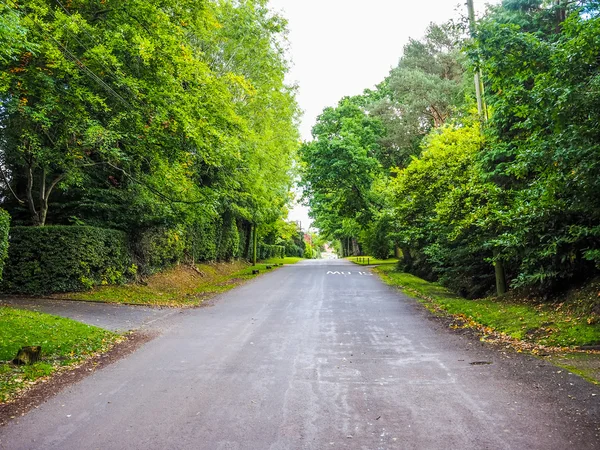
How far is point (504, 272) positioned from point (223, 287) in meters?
11.1

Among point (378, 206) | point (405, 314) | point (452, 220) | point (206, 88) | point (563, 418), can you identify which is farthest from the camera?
point (378, 206)

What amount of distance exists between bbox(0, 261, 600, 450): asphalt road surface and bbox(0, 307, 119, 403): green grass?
2.55 feet

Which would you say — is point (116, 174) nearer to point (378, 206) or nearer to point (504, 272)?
point (504, 272)

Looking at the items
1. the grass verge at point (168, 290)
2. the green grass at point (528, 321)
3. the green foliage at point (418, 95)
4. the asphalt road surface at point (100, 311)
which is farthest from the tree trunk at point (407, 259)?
the asphalt road surface at point (100, 311)

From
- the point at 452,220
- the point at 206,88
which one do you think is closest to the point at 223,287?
the point at 206,88

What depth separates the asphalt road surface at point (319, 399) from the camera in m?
3.95

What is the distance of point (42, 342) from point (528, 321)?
9.30 m

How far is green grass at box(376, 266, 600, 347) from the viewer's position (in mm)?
7562

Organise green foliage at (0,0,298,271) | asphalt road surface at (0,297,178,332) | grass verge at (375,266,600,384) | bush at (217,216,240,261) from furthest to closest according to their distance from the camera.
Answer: bush at (217,216,240,261)
green foliage at (0,0,298,271)
asphalt road surface at (0,297,178,332)
grass verge at (375,266,600,384)

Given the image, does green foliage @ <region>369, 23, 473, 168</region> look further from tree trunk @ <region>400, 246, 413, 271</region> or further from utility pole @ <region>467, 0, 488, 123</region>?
utility pole @ <region>467, 0, 488, 123</region>

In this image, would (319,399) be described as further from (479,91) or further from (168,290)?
(168,290)

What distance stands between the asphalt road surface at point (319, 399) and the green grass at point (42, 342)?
30.5 inches

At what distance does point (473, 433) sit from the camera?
3994 mm

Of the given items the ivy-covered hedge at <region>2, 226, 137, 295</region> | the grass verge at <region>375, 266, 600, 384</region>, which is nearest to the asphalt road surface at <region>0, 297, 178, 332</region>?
the ivy-covered hedge at <region>2, 226, 137, 295</region>
